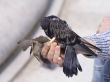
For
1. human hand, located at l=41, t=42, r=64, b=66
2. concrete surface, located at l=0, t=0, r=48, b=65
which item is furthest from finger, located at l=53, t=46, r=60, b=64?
concrete surface, located at l=0, t=0, r=48, b=65

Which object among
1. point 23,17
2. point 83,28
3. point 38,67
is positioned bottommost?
point 38,67

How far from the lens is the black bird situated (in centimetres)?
58

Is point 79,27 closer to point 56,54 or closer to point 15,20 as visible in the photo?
point 15,20

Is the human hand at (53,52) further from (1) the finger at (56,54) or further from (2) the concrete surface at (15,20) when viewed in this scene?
(2) the concrete surface at (15,20)

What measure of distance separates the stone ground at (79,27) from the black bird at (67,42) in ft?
1.61

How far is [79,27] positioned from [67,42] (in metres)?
0.58

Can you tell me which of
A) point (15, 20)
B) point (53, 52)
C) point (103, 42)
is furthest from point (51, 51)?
point (15, 20)

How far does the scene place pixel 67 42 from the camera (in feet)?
1.93

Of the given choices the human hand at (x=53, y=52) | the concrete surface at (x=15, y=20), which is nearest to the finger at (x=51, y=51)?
the human hand at (x=53, y=52)

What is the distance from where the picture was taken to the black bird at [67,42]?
577 millimetres

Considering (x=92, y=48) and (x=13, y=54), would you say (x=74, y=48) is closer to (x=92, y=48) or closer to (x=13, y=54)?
(x=92, y=48)

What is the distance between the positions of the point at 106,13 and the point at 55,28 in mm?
574

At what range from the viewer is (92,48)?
61cm

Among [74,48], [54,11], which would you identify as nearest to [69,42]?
[74,48]
